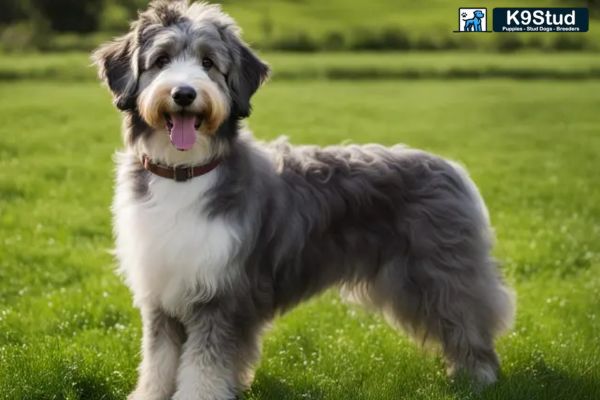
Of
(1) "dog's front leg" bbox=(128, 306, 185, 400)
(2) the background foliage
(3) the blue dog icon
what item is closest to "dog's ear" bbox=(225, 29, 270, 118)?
(1) "dog's front leg" bbox=(128, 306, 185, 400)

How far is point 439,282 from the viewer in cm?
566

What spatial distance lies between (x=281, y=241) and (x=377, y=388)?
1.16 meters

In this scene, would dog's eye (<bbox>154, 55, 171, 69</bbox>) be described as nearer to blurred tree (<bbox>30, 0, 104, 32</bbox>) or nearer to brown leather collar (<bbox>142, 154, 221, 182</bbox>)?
brown leather collar (<bbox>142, 154, 221, 182</bbox>)

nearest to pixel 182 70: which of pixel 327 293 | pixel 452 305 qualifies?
pixel 452 305

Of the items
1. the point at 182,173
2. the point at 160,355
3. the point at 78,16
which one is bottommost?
the point at 160,355

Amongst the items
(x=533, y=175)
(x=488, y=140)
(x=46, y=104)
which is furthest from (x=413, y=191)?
(x=46, y=104)

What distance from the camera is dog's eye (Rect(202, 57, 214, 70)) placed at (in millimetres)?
4816

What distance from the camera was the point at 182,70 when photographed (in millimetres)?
4656

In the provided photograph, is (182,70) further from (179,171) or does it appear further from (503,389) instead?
(503,389)

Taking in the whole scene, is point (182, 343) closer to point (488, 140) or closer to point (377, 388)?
→ point (377, 388)

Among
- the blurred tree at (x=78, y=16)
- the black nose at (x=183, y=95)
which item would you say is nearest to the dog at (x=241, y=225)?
the black nose at (x=183, y=95)

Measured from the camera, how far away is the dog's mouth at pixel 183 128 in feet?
15.5

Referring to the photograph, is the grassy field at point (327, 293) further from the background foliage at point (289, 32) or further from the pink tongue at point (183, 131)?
the background foliage at point (289, 32)

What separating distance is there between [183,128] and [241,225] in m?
0.71
